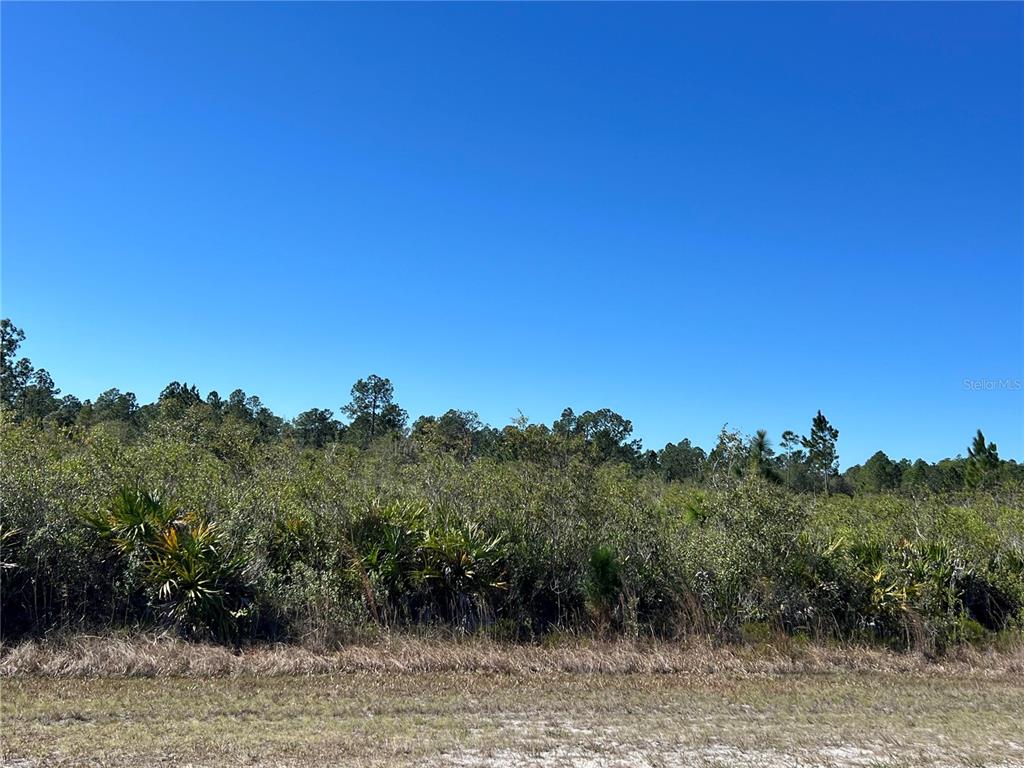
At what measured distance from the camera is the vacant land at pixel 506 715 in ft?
17.8

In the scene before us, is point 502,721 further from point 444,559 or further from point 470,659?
point 444,559

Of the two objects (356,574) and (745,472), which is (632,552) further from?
(356,574)

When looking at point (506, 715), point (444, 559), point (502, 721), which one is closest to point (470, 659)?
point (444, 559)

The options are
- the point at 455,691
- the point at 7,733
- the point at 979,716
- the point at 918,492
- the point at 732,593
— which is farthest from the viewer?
the point at 918,492

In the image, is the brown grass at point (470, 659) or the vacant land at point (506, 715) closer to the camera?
the vacant land at point (506, 715)

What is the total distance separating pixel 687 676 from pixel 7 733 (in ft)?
23.9

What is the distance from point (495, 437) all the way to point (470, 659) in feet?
24.9

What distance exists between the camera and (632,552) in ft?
37.4

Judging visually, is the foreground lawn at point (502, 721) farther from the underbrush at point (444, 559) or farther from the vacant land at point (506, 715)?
the underbrush at point (444, 559)

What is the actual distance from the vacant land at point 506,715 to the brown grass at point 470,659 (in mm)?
49

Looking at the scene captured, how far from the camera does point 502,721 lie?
254 inches

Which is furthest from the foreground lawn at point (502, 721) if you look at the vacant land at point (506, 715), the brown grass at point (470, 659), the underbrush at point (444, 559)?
the underbrush at point (444, 559)

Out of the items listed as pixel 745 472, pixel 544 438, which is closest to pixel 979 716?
pixel 745 472

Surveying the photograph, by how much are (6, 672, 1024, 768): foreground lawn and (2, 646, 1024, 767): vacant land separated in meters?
0.02
